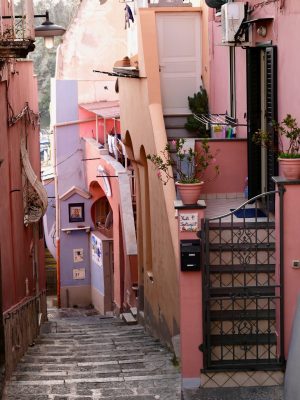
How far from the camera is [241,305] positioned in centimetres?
1005

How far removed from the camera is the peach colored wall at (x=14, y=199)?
1453 centimetres

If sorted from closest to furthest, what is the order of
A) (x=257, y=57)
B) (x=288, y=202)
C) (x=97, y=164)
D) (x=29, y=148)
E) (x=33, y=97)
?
(x=288, y=202), (x=257, y=57), (x=29, y=148), (x=33, y=97), (x=97, y=164)

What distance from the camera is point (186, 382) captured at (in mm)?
9750

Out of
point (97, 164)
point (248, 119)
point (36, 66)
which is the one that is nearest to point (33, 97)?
point (97, 164)

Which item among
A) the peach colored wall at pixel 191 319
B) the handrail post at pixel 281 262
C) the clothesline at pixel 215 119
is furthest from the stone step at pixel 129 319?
the handrail post at pixel 281 262

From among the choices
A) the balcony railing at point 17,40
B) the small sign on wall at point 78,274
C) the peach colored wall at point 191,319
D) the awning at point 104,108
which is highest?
the balcony railing at point 17,40

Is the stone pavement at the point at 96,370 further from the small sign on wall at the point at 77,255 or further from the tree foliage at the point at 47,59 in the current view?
the tree foliage at the point at 47,59

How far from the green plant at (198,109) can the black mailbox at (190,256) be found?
240 inches

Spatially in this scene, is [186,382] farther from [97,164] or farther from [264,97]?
[97,164]

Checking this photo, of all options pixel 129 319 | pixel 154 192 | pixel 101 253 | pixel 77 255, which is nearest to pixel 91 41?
pixel 77 255

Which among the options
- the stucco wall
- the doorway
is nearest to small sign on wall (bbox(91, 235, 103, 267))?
the stucco wall

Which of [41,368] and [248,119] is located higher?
[248,119]

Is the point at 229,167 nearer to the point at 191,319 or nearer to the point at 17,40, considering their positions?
the point at 17,40

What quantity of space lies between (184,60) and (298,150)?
640 centimetres
